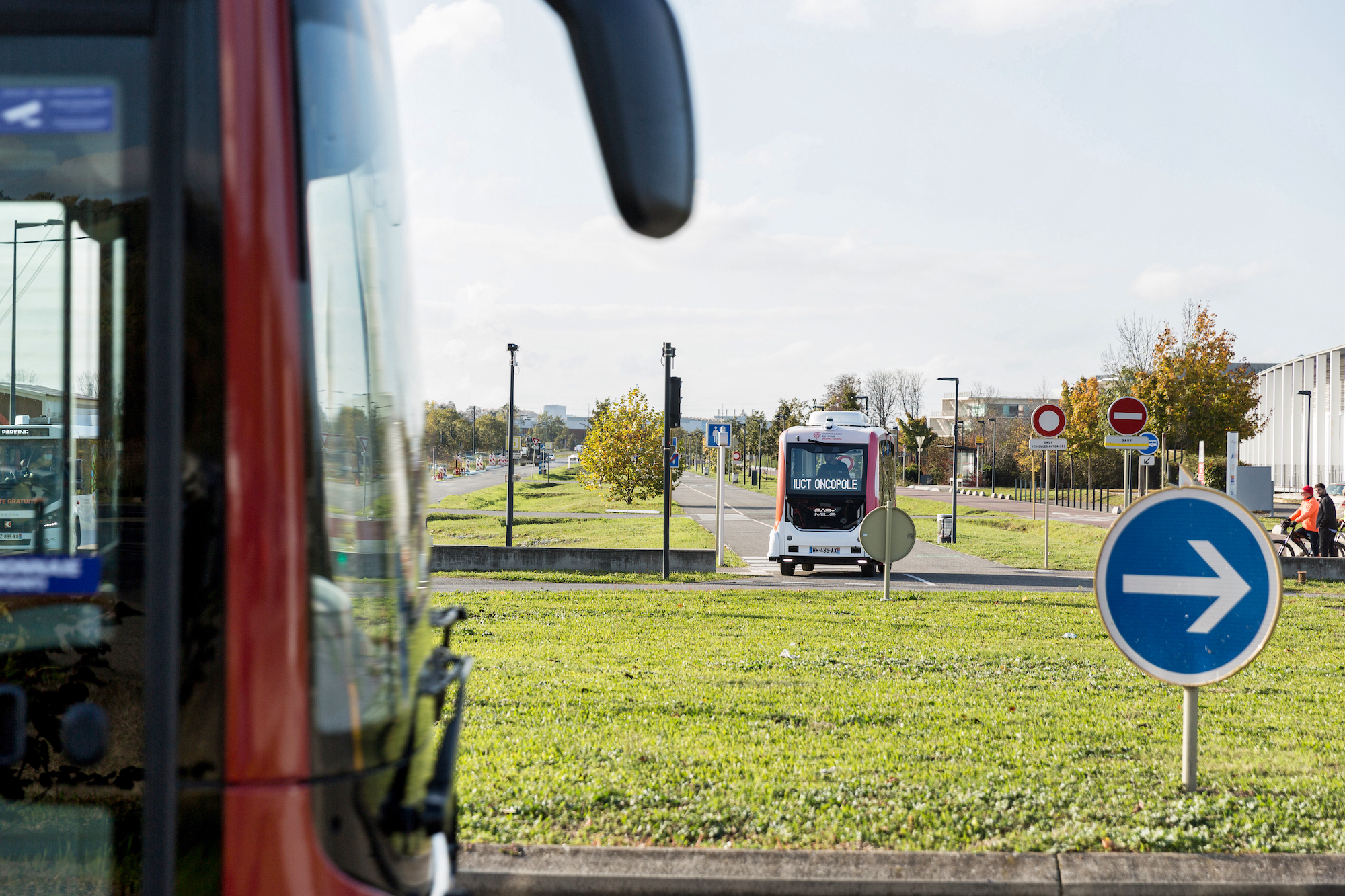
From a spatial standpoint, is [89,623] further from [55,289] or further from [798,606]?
[798,606]

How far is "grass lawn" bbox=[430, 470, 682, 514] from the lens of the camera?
4431 cm

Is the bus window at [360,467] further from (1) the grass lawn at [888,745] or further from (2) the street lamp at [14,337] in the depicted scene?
(1) the grass lawn at [888,745]

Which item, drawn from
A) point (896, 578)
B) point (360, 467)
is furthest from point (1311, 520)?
point (360, 467)

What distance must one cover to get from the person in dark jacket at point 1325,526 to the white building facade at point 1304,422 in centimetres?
3486

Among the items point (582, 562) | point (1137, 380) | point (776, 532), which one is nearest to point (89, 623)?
point (582, 562)

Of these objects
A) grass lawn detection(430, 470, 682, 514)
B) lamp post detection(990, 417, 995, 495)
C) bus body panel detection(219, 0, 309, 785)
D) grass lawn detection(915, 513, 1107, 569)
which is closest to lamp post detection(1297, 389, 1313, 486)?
lamp post detection(990, 417, 995, 495)

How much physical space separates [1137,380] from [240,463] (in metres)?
36.9

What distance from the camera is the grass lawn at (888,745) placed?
14.3 ft

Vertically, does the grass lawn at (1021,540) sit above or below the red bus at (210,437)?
below

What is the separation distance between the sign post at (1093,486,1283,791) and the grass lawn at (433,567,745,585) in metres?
12.9

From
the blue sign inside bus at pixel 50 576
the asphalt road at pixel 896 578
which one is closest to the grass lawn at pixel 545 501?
the asphalt road at pixel 896 578

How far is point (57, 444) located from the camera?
1.95 metres

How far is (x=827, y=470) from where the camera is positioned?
20.8 metres

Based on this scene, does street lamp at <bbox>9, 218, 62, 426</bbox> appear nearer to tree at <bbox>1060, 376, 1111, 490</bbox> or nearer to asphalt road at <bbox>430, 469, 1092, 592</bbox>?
asphalt road at <bbox>430, 469, 1092, 592</bbox>
